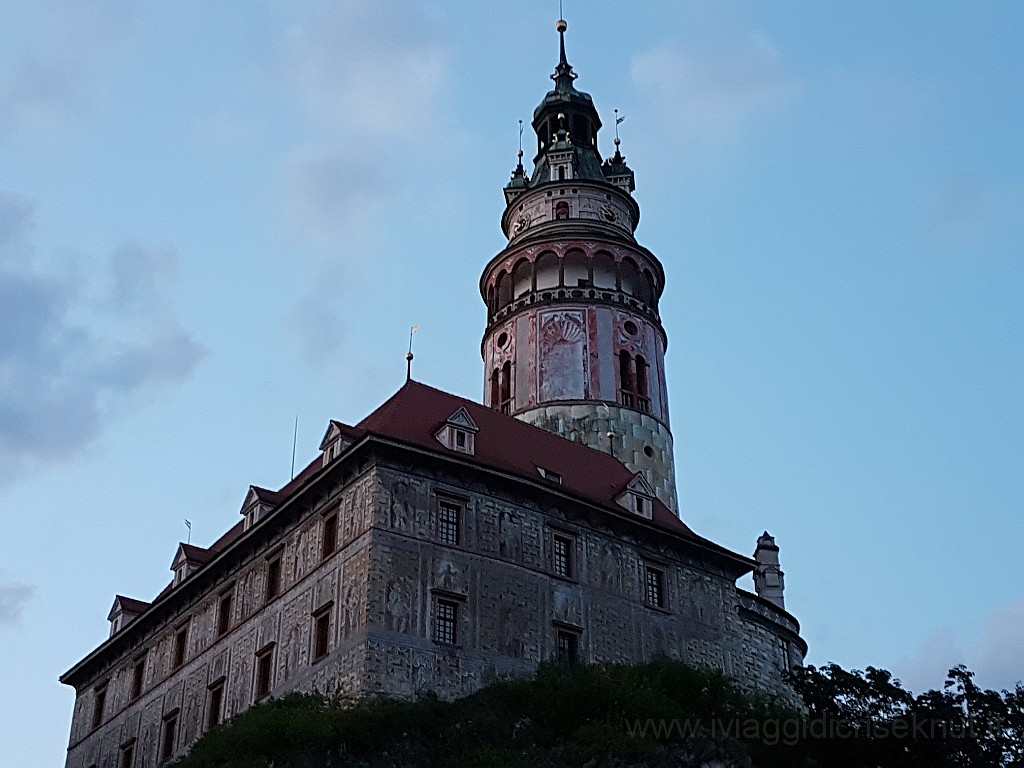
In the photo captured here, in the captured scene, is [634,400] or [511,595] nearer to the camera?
[511,595]

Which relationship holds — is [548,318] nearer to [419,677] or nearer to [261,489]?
[261,489]

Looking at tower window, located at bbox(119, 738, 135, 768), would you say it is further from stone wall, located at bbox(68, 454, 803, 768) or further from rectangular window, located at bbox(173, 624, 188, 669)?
rectangular window, located at bbox(173, 624, 188, 669)

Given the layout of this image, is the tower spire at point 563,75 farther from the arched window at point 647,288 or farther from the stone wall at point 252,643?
the stone wall at point 252,643

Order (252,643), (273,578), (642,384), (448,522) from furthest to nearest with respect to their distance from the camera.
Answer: (642,384) → (273,578) → (252,643) → (448,522)

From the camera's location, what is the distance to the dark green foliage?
2816 centimetres

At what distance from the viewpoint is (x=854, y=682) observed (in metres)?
34.2

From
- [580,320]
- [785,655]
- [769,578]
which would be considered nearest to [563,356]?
[580,320]

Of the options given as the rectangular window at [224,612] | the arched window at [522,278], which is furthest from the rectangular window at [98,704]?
the arched window at [522,278]

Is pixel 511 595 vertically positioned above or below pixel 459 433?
below

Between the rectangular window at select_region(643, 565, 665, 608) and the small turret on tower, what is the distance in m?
9.00

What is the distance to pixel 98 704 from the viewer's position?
43.0 metres

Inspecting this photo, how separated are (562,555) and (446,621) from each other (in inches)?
169

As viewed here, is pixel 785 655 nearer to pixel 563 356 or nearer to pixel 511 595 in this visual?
pixel 511 595

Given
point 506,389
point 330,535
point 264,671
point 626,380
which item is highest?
point 506,389
